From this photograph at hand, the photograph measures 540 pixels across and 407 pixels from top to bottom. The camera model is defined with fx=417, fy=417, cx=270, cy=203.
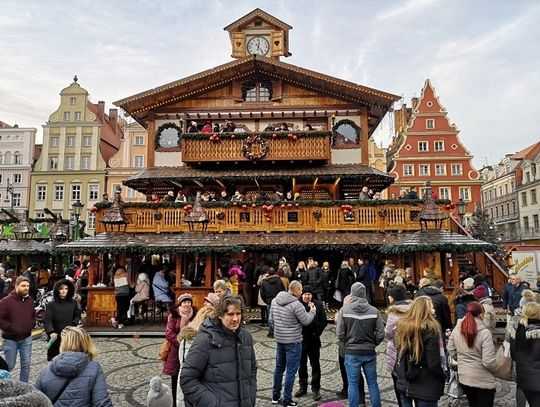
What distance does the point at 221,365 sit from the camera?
12.6ft

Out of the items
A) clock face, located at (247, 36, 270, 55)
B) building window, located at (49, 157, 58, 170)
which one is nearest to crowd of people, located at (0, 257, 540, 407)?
clock face, located at (247, 36, 270, 55)

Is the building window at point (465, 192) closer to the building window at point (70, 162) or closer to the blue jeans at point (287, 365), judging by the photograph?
the blue jeans at point (287, 365)

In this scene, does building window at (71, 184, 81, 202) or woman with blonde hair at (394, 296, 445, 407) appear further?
building window at (71, 184, 81, 202)

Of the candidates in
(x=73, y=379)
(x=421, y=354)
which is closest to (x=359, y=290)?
(x=421, y=354)

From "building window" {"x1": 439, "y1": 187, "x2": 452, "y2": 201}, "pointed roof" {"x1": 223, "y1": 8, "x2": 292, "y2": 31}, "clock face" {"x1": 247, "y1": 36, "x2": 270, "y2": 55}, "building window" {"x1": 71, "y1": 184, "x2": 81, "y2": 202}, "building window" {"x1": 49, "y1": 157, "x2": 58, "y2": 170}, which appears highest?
"pointed roof" {"x1": 223, "y1": 8, "x2": 292, "y2": 31}

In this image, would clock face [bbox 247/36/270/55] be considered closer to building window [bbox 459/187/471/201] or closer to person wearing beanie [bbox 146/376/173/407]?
person wearing beanie [bbox 146/376/173/407]

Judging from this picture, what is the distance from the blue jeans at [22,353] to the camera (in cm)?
721

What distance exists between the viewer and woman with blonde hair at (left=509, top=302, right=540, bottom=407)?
525 centimetres

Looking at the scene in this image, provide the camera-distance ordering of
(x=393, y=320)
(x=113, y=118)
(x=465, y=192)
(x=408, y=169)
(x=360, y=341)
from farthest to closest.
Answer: (x=113, y=118) < (x=408, y=169) < (x=465, y=192) < (x=393, y=320) < (x=360, y=341)

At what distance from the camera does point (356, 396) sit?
19.8ft

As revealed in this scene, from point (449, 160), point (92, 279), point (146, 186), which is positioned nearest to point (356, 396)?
point (92, 279)

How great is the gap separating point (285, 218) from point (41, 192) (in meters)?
41.0

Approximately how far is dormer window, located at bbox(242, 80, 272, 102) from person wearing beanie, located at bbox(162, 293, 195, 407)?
61.0 ft

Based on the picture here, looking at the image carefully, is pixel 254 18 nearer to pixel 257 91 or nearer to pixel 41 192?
pixel 257 91
